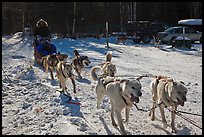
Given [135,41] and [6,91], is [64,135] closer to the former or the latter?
[6,91]

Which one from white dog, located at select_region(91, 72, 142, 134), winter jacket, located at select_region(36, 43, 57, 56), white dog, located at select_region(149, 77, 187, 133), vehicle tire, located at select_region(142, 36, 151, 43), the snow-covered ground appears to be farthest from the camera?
vehicle tire, located at select_region(142, 36, 151, 43)

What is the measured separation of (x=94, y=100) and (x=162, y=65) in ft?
17.4

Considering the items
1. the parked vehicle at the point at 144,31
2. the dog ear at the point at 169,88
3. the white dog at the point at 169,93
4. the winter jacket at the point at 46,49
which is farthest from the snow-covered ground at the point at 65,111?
the parked vehicle at the point at 144,31

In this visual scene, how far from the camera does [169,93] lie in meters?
3.81

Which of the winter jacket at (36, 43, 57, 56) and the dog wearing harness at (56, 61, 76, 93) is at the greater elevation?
the winter jacket at (36, 43, 57, 56)

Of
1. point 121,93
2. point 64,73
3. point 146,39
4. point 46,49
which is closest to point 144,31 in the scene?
point 146,39

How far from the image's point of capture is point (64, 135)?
12.1 feet

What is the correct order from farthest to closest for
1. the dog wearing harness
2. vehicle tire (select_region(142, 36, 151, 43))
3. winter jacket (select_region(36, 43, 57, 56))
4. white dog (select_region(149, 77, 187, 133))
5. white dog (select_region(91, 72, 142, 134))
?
vehicle tire (select_region(142, 36, 151, 43)) < winter jacket (select_region(36, 43, 57, 56)) < the dog wearing harness < white dog (select_region(149, 77, 187, 133)) < white dog (select_region(91, 72, 142, 134))

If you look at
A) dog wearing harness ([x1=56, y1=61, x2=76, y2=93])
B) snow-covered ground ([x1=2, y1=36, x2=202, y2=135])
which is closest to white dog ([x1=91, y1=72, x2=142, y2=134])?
snow-covered ground ([x1=2, y1=36, x2=202, y2=135])

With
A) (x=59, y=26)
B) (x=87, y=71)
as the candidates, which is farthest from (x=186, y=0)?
(x=87, y=71)

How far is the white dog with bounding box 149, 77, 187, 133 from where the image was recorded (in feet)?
12.1

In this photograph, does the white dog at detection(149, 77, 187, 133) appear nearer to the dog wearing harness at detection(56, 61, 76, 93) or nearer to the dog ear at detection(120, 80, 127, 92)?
the dog ear at detection(120, 80, 127, 92)

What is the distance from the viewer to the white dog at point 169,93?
12.1 feet

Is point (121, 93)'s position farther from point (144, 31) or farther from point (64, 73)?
point (144, 31)
